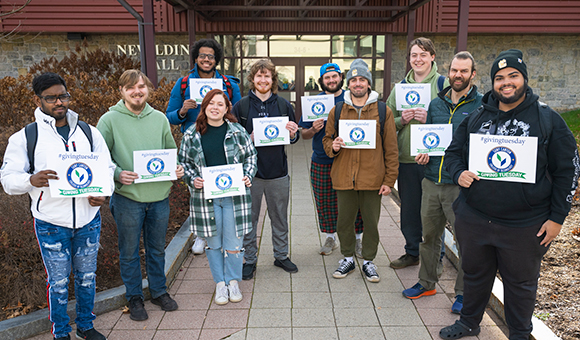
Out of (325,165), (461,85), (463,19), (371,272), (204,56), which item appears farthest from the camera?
(463,19)

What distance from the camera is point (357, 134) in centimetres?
398

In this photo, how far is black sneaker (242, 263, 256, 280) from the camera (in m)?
4.38

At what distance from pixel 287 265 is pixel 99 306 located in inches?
75.2

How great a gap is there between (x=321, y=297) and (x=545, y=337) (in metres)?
1.86

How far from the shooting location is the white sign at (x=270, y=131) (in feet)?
13.8

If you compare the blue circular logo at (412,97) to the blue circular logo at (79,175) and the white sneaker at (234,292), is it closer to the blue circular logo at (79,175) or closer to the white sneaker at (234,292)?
the white sneaker at (234,292)

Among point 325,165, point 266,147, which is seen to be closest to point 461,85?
point 325,165

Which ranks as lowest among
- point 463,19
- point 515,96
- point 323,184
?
point 323,184

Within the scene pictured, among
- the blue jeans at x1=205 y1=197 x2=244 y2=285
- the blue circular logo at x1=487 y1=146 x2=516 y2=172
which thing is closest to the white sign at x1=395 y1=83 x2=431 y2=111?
the blue circular logo at x1=487 y1=146 x2=516 y2=172

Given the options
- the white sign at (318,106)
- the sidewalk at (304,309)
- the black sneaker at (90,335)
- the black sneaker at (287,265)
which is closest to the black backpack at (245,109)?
the white sign at (318,106)

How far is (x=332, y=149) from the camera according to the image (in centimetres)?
416

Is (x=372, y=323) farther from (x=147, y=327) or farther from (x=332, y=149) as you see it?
(x=147, y=327)

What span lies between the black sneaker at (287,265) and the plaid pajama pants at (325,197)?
70cm

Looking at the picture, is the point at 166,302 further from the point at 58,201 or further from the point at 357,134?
the point at 357,134
